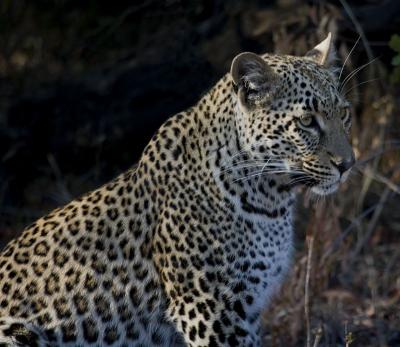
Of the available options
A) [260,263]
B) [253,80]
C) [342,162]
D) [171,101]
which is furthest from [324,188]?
[171,101]

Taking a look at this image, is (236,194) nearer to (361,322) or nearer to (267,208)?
(267,208)

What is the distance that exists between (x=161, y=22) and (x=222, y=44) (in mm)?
1612

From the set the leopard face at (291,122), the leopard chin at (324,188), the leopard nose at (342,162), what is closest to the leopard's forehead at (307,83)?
the leopard face at (291,122)

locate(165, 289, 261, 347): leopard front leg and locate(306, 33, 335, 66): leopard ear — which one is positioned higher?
locate(306, 33, 335, 66): leopard ear

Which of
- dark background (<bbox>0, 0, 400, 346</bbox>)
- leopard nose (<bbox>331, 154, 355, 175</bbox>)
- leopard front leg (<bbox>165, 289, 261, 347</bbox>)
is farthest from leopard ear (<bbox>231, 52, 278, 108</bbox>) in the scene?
dark background (<bbox>0, 0, 400, 346</bbox>)

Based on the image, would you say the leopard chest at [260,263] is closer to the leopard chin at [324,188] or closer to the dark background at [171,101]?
the leopard chin at [324,188]

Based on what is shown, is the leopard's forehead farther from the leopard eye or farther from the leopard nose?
the leopard nose

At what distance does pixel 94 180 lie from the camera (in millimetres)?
11406

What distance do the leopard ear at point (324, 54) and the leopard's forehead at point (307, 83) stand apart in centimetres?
32

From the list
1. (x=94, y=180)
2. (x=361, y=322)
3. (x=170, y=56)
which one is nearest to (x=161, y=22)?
(x=170, y=56)

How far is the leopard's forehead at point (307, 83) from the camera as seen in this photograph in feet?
20.5

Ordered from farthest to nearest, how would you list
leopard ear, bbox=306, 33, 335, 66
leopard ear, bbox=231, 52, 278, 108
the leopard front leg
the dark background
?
the dark background, leopard ear, bbox=306, 33, 335, 66, the leopard front leg, leopard ear, bbox=231, 52, 278, 108

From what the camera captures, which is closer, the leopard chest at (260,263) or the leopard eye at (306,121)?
the leopard eye at (306,121)

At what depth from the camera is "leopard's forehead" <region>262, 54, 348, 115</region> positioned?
6254mm
